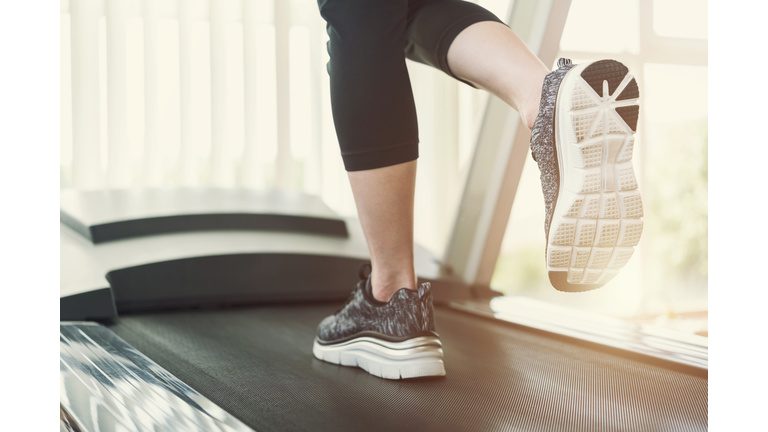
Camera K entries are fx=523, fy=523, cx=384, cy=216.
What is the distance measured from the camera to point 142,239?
1.63 meters

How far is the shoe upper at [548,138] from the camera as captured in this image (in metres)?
0.64

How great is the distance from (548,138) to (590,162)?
0.06 m

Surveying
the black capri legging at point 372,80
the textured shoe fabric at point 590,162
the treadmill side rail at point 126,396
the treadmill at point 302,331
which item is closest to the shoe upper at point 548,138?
the textured shoe fabric at point 590,162

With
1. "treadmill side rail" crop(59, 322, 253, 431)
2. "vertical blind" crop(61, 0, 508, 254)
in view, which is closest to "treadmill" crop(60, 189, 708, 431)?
"treadmill side rail" crop(59, 322, 253, 431)

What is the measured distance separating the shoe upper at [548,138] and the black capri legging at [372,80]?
179 millimetres

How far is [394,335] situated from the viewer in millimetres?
831

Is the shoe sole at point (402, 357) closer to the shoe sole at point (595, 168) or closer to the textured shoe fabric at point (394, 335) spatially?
the textured shoe fabric at point (394, 335)

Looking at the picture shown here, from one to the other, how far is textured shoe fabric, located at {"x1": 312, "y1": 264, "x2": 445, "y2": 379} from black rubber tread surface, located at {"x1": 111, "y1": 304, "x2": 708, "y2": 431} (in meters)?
0.02

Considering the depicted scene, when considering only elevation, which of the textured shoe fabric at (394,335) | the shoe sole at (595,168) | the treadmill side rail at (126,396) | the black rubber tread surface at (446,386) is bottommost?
the black rubber tread surface at (446,386)

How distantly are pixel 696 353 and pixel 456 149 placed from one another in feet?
5.60

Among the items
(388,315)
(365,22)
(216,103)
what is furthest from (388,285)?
(216,103)

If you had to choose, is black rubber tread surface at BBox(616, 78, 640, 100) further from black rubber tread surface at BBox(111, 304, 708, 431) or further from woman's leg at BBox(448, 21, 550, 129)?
black rubber tread surface at BBox(111, 304, 708, 431)

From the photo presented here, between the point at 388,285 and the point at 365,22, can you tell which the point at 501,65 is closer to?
the point at 365,22
